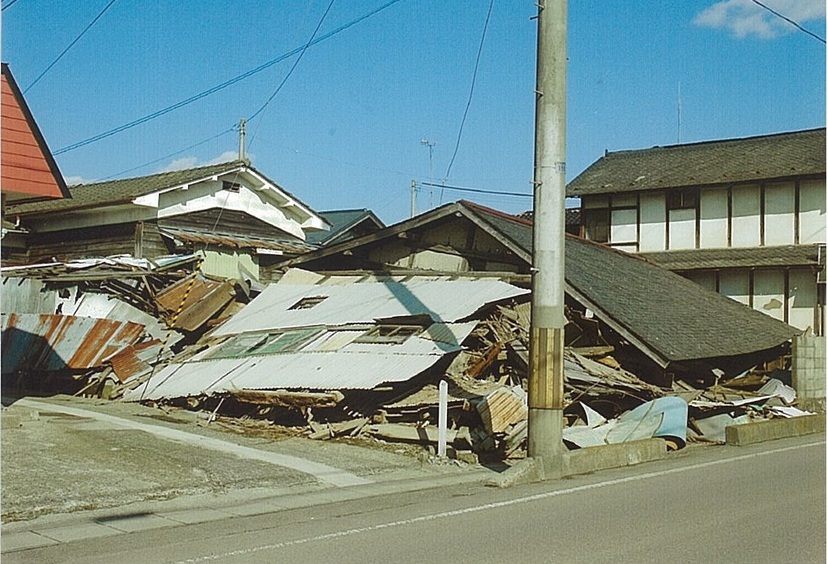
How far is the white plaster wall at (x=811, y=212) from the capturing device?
30.5m

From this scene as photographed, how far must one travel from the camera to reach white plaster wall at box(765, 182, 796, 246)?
102ft

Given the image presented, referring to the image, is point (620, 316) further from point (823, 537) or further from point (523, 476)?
point (823, 537)

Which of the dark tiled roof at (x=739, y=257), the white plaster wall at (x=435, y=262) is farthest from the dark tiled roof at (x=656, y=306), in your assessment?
the dark tiled roof at (x=739, y=257)

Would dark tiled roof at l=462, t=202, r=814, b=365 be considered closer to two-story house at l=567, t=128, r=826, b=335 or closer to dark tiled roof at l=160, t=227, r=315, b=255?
two-story house at l=567, t=128, r=826, b=335

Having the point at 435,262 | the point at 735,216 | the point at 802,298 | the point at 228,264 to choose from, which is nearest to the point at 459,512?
the point at 435,262

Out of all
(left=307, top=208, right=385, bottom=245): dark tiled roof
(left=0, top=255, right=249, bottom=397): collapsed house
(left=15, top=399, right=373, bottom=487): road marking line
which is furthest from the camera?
(left=307, top=208, right=385, bottom=245): dark tiled roof

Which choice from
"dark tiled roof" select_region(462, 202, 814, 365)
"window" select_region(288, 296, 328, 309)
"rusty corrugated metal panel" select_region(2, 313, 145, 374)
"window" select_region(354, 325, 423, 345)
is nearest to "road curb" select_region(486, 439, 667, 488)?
"dark tiled roof" select_region(462, 202, 814, 365)

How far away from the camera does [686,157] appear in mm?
35625

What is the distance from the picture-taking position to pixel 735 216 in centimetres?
3206

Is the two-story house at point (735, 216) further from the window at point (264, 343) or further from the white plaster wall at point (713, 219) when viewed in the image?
the window at point (264, 343)

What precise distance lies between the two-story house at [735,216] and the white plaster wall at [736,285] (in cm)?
3

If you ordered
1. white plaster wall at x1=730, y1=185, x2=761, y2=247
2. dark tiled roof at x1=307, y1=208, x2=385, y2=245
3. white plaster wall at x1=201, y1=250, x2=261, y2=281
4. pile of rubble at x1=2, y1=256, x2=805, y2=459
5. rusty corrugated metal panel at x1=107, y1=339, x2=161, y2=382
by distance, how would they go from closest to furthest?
1. pile of rubble at x1=2, y1=256, x2=805, y2=459
2. rusty corrugated metal panel at x1=107, y1=339, x2=161, y2=382
3. white plaster wall at x1=201, y1=250, x2=261, y2=281
4. white plaster wall at x1=730, y1=185, x2=761, y2=247
5. dark tiled roof at x1=307, y1=208, x2=385, y2=245

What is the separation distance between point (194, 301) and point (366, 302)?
4621 mm

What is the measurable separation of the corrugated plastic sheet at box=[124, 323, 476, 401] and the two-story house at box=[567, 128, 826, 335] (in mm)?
17030
